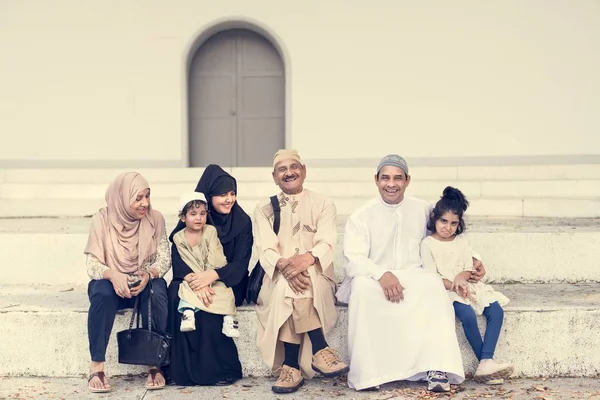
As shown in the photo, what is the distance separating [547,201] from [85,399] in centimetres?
508

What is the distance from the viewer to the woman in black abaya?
15.7 feet

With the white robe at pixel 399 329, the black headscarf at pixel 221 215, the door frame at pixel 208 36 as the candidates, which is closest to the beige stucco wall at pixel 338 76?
the door frame at pixel 208 36

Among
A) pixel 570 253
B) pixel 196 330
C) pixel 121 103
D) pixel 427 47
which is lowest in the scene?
pixel 196 330

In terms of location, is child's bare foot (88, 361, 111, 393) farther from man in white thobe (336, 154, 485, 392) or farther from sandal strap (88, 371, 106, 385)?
man in white thobe (336, 154, 485, 392)

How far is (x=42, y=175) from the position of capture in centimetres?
874

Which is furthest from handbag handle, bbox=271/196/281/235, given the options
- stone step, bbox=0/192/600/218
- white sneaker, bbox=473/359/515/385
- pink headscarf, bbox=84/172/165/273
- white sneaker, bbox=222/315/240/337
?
stone step, bbox=0/192/600/218

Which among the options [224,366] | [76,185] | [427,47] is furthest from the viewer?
[427,47]

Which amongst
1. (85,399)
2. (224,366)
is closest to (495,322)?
(224,366)

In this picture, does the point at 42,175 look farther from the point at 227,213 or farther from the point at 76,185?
the point at 227,213

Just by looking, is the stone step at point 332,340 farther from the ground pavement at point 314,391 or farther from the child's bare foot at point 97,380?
the child's bare foot at point 97,380

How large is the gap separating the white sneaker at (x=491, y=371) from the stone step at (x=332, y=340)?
0.59ft

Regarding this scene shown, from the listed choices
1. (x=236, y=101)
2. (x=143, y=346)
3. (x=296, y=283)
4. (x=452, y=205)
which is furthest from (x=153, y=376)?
(x=236, y=101)

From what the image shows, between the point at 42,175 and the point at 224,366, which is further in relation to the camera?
the point at 42,175

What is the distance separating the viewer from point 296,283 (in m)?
4.77
